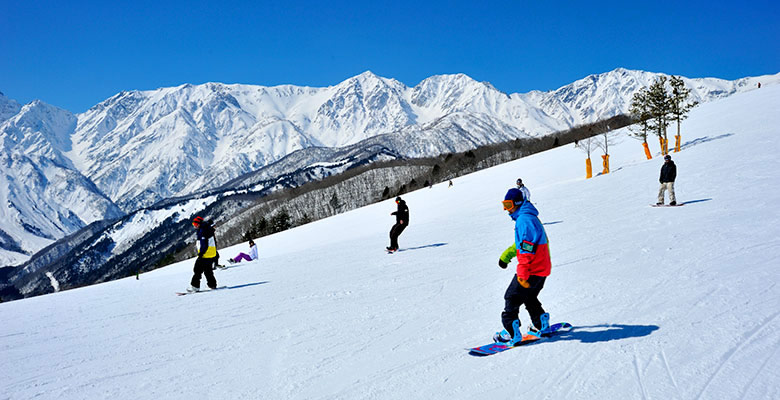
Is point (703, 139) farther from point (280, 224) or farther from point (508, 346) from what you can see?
point (280, 224)

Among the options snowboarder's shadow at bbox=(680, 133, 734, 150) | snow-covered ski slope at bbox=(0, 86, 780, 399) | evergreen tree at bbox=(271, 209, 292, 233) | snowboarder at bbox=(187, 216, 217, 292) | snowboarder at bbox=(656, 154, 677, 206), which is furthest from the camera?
evergreen tree at bbox=(271, 209, 292, 233)

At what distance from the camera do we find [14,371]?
582cm

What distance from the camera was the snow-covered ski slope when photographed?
4.54 m

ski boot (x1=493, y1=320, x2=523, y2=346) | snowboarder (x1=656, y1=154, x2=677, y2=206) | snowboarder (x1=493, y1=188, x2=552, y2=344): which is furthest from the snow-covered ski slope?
snowboarder (x1=656, y1=154, x2=677, y2=206)

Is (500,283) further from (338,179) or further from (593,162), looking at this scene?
(338,179)

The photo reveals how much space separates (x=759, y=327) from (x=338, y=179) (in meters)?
178

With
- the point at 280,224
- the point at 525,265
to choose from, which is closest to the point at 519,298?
the point at 525,265

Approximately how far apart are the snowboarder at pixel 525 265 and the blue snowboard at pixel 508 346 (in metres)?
0.08

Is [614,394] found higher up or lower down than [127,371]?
lower down

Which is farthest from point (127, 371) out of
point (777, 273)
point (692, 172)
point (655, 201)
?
point (692, 172)

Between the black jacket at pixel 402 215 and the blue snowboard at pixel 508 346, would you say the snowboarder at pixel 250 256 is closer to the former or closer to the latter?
the black jacket at pixel 402 215

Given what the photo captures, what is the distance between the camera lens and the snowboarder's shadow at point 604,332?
5344 mm

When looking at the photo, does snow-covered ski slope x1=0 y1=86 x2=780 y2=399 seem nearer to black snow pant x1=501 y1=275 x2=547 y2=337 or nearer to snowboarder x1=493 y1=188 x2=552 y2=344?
snowboarder x1=493 y1=188 x2=552 y2=344

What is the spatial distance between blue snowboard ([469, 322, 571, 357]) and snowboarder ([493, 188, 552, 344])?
0.26ft
